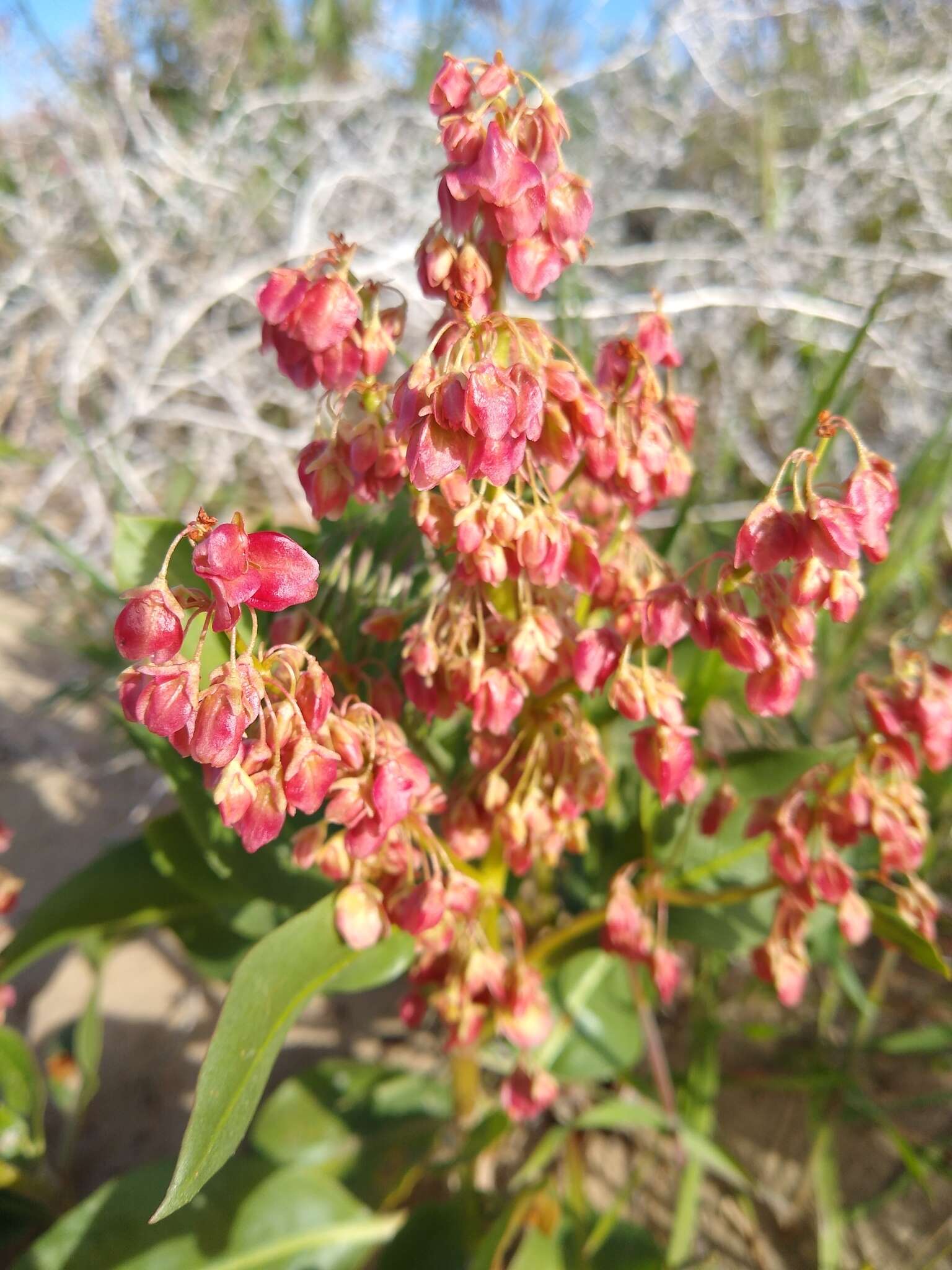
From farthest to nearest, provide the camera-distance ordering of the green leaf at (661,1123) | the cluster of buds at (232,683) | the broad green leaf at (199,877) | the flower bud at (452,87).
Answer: the green leaf at (661,1123), the broad green leaf at (199,877), the flower bud at (452,87), the cluster of buds at (232,683)

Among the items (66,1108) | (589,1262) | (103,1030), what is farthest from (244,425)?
(589,1262)

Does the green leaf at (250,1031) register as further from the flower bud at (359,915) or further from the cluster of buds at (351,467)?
the cluster of buds at (351,467)

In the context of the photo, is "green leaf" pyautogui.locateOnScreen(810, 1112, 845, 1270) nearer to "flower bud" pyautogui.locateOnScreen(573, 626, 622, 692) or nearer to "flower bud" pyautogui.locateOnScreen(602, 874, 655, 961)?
"flower bud" pyautogui.locateOnScreen(602, 874, 655, 961)

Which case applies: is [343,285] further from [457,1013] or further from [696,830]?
[696,830]

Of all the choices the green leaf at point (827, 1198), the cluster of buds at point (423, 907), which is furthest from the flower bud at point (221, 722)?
the green leaf at point (827, 1198)

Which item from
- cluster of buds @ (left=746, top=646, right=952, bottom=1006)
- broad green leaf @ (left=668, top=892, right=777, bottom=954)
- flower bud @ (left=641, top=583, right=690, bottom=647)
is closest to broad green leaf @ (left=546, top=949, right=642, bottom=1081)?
broad green leaf @ (left=668, top=892, right=777, bottom=954)
